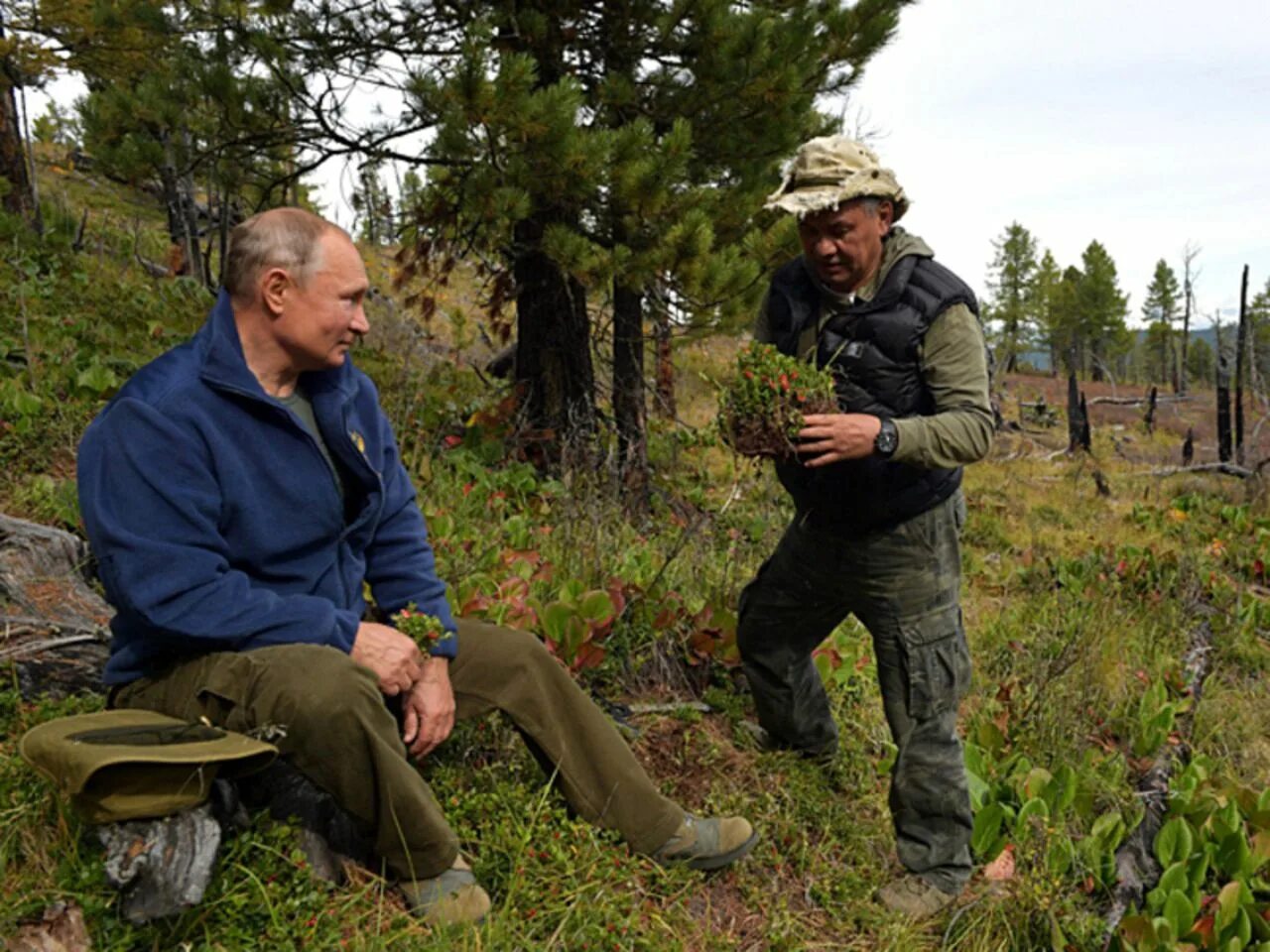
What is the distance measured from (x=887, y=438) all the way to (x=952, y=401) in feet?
0.79

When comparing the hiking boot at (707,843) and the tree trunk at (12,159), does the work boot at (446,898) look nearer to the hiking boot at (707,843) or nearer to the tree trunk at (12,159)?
the hiking boot at (707,843)

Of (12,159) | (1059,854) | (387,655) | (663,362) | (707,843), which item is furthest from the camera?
(12,159)

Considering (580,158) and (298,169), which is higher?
(298,169)

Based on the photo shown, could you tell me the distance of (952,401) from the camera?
8.59ft

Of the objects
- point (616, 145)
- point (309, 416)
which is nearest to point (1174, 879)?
point (309, 416)

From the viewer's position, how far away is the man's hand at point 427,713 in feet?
7.95

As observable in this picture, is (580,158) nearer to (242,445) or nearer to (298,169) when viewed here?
(298,169)

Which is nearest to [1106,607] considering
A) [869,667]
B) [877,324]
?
[869,667]

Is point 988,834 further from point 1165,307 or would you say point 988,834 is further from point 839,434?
point 1165,307

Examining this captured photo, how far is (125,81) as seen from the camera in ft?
33.1

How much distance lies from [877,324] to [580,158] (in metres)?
3.02

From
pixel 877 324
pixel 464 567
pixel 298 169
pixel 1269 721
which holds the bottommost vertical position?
pixel 1269 721

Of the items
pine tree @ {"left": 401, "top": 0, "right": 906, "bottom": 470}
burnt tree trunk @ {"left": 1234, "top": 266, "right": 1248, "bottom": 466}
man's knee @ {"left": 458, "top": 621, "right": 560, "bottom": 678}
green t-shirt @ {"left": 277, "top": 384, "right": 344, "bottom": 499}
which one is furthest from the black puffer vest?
burnt tree trunk @ {"left": 1234, "top": 266, "right": 1248, "bottom": 466}

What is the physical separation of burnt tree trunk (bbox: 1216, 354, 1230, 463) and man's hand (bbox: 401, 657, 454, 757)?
14.5 m
